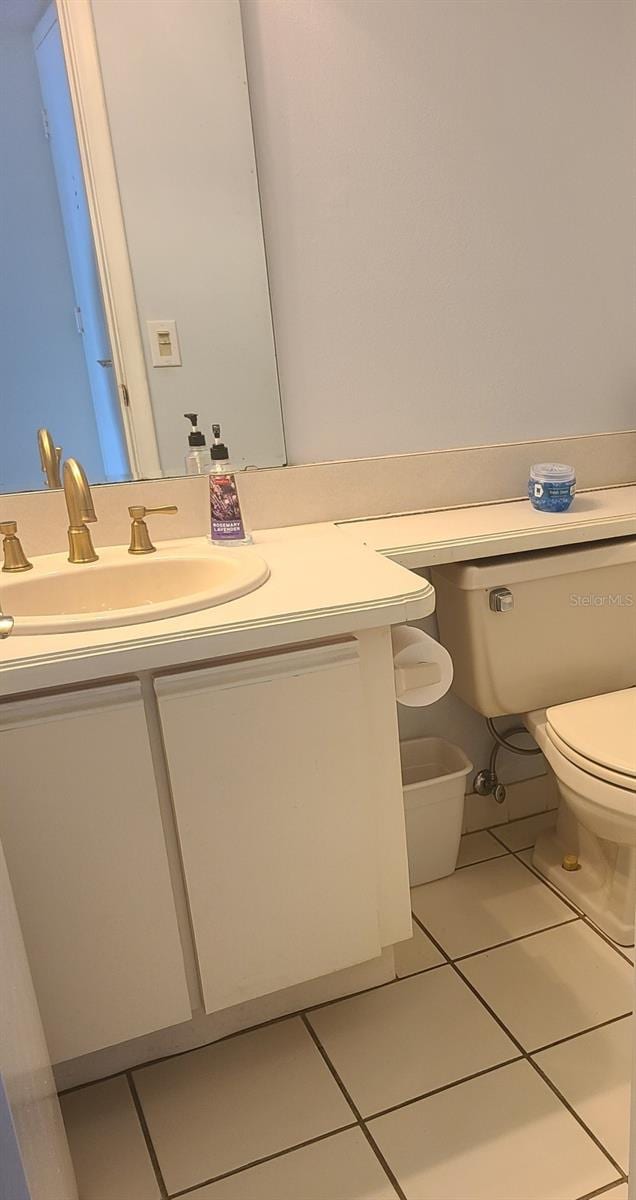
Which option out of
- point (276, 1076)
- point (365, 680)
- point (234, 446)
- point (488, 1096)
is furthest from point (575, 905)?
point (234, 446)

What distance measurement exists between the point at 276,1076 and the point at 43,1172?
57 centimetres

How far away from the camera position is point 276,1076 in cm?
131

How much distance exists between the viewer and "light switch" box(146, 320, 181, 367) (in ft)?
4.51

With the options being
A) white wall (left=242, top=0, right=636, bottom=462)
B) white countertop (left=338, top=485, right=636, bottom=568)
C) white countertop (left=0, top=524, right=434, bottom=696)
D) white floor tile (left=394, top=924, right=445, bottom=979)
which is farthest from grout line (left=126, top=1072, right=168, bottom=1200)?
white wall (left=242, top=0, right=636, bottom=462)

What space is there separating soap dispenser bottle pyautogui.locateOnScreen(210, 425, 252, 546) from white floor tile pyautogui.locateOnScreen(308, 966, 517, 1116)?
2.78 ft

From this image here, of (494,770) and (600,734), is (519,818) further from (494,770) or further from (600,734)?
(600,734)

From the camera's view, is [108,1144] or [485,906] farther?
[485,906]

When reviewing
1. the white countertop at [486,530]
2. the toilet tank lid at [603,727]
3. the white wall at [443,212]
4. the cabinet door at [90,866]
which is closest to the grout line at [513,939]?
the toilet tank lid at [603,727]

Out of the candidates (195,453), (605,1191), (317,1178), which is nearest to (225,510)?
(195,453)

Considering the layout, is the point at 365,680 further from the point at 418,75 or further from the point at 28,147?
the point at 418,75

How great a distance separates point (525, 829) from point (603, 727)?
0.58 meters

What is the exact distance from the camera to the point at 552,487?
1.54 meters

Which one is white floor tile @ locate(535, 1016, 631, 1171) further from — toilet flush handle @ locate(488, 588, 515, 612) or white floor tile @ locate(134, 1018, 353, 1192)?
toilet flush handle @ locate(488, 588, 515, 612)

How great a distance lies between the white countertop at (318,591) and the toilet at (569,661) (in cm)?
6
